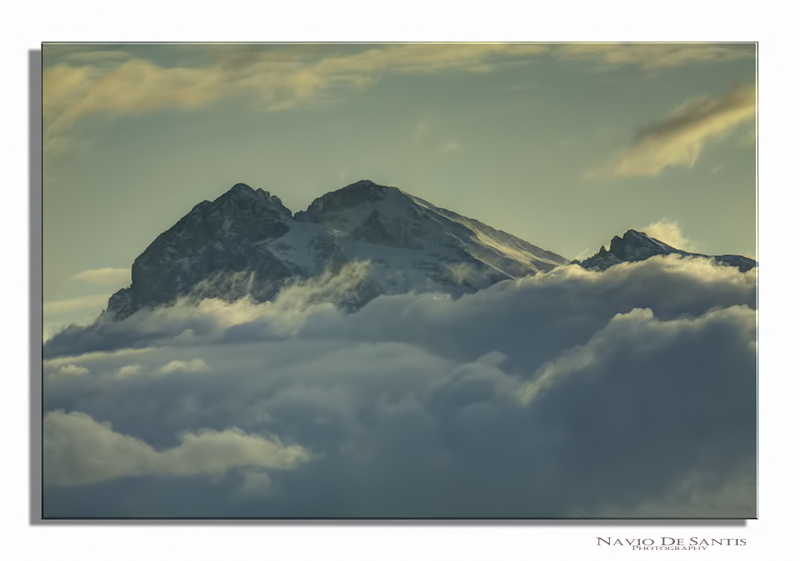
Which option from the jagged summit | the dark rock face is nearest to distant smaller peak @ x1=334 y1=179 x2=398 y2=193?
the jagged summit

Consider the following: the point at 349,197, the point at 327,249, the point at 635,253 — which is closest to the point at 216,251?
the point at 327,249

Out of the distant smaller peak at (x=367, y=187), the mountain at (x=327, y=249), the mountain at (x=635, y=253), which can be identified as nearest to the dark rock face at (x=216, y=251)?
the mountain at (x=327, y=249)

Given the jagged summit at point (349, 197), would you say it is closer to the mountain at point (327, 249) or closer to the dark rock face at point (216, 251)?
the mountain at point (327, 249)

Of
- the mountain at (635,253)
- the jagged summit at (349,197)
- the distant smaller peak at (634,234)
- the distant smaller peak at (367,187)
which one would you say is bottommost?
the mountain at (635,253)

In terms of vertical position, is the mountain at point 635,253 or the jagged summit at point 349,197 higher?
the jagged summit at point 349,197

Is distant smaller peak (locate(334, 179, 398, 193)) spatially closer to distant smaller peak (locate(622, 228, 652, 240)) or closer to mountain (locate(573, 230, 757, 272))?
mountain (locate(573, 230, 757, 272))
